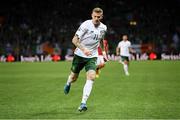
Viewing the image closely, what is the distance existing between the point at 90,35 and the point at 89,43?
216mm

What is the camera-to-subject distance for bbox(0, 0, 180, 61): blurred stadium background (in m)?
45.8

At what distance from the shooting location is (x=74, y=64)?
37.3ft

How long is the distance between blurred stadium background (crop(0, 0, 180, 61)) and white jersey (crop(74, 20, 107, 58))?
34250mm

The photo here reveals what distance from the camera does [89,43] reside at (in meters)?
10.8

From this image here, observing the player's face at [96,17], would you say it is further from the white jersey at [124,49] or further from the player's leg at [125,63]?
the white jersey at [124,49]

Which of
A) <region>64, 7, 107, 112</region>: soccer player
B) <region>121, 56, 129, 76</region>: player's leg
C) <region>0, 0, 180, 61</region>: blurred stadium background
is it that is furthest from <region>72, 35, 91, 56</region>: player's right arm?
<region>0, 0, 180, 61</region>: blurred stadium background

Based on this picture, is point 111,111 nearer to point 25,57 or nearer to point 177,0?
point 25,57

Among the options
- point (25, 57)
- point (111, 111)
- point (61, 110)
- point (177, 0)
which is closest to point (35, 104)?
point (61, 110)

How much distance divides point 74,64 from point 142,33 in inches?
1414

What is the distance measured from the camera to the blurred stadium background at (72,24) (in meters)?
45.8

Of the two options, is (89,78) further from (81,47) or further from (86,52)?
(81,47)

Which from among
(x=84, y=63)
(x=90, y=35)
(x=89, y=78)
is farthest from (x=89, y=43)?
(x=89, y=78)

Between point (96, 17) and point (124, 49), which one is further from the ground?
point (96, 17)

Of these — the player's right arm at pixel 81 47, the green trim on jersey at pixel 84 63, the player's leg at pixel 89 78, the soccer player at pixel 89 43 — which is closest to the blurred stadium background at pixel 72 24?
the green trim on jersey at pixel 84 63
